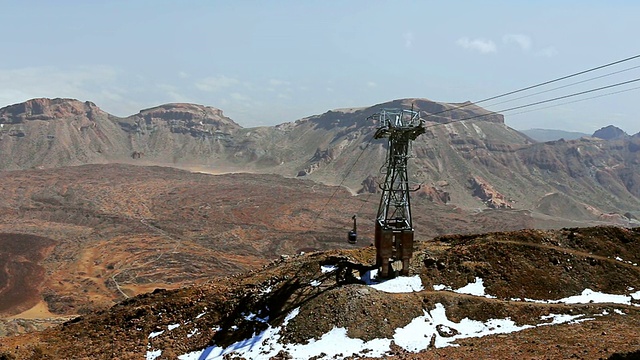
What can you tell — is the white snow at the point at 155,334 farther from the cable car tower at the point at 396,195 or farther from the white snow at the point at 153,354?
the cable car tower at the point at 396,195

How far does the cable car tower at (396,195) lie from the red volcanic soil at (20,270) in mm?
57598

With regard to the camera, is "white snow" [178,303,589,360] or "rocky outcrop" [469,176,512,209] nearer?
"white snow" [178,303,589,360]

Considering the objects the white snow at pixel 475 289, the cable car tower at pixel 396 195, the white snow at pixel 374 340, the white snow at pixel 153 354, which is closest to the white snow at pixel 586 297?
the white snow at pixel 475 289

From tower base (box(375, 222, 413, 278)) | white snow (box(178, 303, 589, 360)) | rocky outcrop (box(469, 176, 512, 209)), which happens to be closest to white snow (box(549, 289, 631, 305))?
white snow (box(178, 303, 589, 360))

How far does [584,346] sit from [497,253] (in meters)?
12.2

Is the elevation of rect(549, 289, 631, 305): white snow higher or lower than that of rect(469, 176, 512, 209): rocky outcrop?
higher

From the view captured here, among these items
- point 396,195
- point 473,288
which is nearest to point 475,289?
point 473,288

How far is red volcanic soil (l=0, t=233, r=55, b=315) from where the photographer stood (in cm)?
6526

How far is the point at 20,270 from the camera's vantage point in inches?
3059

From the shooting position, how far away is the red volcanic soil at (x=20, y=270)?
6526 centimetres

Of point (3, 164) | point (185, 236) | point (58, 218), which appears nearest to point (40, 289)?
point (185, 236)

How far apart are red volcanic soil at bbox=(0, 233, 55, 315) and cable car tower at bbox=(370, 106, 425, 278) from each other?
57.6m

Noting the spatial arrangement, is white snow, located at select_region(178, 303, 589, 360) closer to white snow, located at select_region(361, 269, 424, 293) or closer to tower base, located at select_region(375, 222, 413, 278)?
white snow, located at select_region(361, 269, 424, 293)

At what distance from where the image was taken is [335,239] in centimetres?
10500
